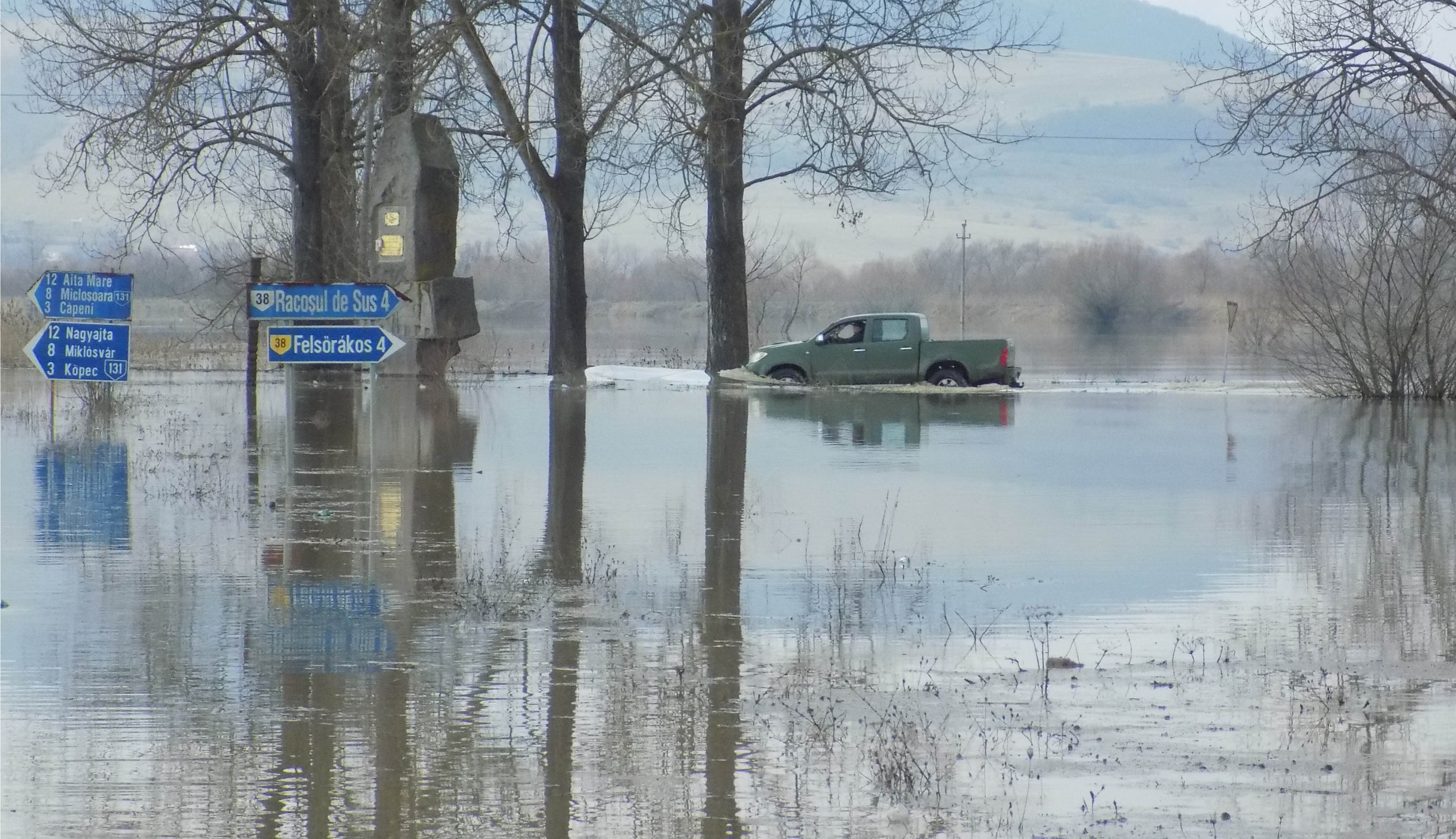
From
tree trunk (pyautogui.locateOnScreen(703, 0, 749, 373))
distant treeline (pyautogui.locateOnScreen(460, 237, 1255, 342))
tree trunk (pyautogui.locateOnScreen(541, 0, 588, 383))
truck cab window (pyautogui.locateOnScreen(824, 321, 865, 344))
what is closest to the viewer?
truck cab window (pyautogui.locateOnScreen(824, 321, 865, 344))

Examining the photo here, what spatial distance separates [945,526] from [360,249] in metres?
20.9

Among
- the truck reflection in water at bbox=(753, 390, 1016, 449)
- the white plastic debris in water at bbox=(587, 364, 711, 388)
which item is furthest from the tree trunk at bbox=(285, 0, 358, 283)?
the truck reflection in water at bbox=(753, 390, 1016, 449)

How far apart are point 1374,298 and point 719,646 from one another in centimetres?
2386

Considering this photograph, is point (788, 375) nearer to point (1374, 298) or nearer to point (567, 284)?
point (567, 284)

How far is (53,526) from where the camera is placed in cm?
1256

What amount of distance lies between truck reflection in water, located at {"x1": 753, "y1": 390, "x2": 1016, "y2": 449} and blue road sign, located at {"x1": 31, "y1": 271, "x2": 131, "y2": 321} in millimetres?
7917

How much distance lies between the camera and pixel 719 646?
884 cm

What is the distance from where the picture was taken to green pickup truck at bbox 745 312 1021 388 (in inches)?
1265

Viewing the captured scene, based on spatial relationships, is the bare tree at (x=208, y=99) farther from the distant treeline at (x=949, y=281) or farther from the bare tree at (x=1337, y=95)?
the distant treeline at (x=949, y=281)

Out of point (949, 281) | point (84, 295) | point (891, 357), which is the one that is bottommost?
point (891, 357)

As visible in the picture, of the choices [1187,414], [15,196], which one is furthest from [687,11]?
[15,196]

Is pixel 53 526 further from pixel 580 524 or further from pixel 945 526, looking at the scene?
pixel 945 526

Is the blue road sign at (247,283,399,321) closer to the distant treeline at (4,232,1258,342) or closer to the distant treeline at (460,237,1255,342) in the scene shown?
the distant treeline at (4,232,1258,342)

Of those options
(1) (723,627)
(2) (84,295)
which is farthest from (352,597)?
(2) (84,295)
